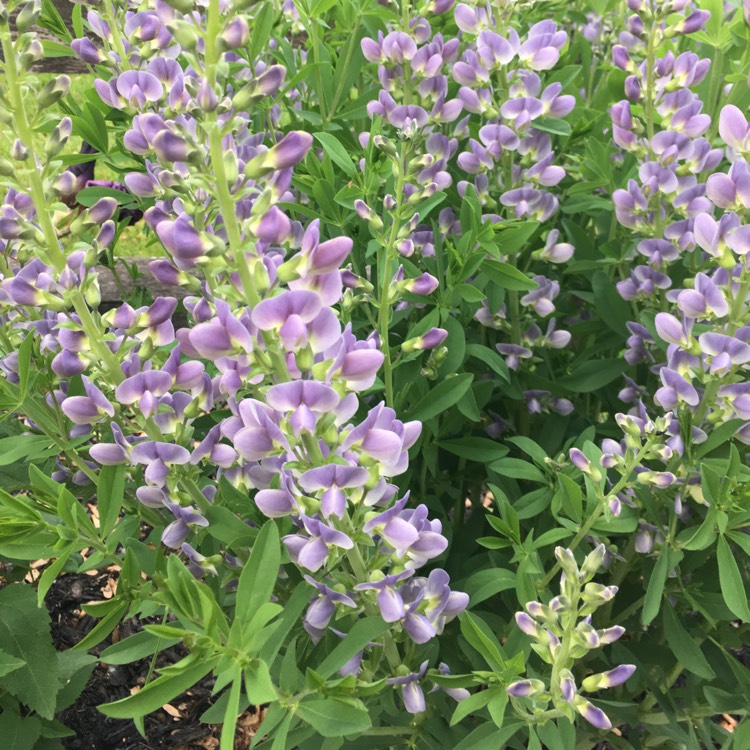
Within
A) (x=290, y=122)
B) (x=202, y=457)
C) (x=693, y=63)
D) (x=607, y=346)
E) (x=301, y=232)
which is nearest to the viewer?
(x=202, y=457)

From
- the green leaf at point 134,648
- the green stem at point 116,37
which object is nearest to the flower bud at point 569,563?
the green leaf at point 134,648

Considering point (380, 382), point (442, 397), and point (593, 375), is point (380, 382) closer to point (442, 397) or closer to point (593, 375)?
point (442, 397)

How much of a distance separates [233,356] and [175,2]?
40 centimetres

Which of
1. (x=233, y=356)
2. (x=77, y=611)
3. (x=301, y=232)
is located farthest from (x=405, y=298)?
(x=77, y=611)

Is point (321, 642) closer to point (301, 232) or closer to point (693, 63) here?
point (301, 232)

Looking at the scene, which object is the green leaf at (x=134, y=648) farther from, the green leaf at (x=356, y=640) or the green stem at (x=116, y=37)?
the green stem at (x=116, y=37)

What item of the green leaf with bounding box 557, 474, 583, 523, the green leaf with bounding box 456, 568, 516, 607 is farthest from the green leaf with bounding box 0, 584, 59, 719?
the green leaf with bounding box 557, 474, 583, 523

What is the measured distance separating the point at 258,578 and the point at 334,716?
20cm

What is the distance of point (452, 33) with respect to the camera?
232cm

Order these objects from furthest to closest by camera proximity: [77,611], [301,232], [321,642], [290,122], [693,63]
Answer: [77,611], [290,122], [693,63], [301,232], [321,642]

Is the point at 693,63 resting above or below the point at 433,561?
above

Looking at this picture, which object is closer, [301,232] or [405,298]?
[301,232]

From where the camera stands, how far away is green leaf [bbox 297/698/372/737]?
1022mm

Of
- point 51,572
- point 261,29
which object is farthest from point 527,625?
point 261,29
